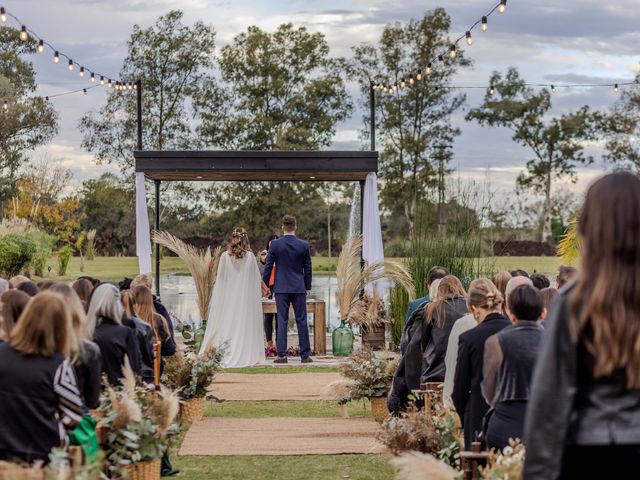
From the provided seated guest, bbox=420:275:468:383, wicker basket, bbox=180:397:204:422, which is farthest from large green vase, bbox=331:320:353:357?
seated guest, bbox=420:275:468:383

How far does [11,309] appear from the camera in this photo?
563 centimetres

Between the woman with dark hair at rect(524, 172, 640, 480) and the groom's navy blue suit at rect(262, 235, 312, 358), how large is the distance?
1294cm

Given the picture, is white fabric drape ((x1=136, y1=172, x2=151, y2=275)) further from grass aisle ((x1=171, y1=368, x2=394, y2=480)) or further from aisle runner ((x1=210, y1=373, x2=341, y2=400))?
grass aisle ((x1=171, y1=368, x2=394, y2=480))

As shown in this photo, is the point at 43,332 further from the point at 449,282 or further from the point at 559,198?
the point at 559,198

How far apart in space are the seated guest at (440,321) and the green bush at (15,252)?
19.0 metres

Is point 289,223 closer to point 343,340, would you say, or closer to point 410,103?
point 343,340

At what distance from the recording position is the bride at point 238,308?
15961 millimetres

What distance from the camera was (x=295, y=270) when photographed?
52.4 ft

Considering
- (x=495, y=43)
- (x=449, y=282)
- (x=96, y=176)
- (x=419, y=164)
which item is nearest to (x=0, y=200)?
(x=96, y=176)

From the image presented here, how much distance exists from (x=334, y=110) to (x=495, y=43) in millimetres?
11871

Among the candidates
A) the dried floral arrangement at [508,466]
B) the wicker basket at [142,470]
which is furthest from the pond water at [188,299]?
the dried floral arrangement at [508,466]

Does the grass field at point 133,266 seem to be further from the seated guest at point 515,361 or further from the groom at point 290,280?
the seated guest at point 515,361

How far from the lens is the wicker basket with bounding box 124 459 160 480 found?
7156mm

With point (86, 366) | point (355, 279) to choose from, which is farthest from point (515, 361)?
point (355, 279)
